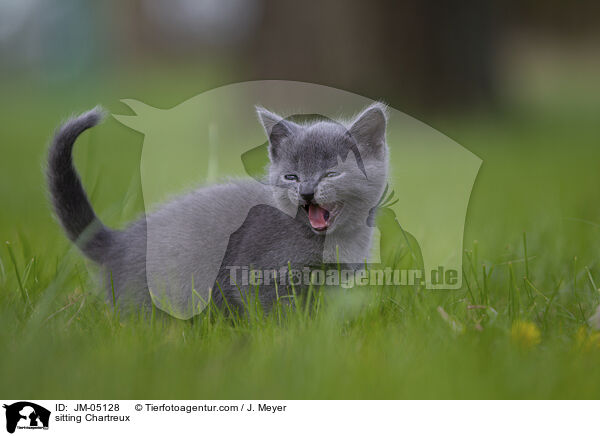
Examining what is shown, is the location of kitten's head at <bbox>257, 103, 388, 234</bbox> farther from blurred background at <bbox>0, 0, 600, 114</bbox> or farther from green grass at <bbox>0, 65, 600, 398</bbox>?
blurred background at <bbox>0, 0, 600, 114</bbox>

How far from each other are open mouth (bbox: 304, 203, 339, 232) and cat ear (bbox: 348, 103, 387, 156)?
240mm

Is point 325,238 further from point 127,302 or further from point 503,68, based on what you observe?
point 503,68

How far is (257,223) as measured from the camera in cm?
210

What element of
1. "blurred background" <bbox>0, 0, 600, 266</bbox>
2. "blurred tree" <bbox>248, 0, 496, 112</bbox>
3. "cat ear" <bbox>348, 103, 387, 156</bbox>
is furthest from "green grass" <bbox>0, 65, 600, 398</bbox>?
"blurred tree" <bbox>248, 0, 496, 112</bbox>

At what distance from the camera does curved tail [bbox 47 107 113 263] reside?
76.7 inches

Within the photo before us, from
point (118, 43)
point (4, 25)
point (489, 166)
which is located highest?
point (118, 43)

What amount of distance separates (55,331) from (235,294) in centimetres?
57

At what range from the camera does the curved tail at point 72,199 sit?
195 centimetres

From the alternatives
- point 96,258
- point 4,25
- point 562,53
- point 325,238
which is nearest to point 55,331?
point 96,258

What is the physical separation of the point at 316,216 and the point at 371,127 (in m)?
0.34

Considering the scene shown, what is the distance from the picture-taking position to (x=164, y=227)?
2.11 meters

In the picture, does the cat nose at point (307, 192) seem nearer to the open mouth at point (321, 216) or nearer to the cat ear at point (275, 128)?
the open mouth at point (321, 216)

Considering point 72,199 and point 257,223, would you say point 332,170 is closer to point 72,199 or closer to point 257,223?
point 257,223
